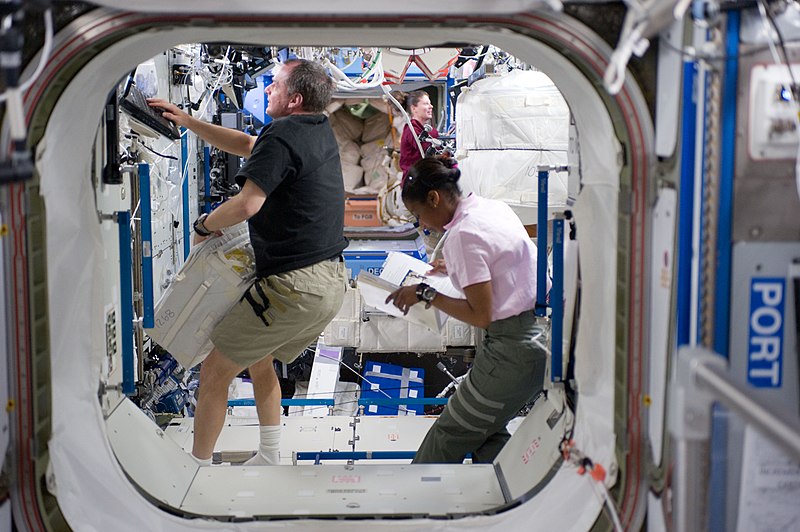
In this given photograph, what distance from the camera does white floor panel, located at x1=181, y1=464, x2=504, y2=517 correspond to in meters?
3.60

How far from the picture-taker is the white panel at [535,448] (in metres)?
3.64

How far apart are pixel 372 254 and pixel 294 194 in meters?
4.94

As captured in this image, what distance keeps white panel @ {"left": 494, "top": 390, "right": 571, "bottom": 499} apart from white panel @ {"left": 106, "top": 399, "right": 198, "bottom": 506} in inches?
59.2

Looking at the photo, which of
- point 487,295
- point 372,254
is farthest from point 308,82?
point 372,254

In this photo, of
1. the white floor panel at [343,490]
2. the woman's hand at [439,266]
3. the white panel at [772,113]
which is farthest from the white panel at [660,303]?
the woman's hand at [439,266]

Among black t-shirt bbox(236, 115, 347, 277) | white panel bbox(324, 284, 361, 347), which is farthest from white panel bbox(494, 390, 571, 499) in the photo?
white panel bbox(324, 284, 361, 347)

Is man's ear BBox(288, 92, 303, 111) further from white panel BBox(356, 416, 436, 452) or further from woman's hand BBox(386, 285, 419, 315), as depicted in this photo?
white panel BBox(356, 416, 436, 452)

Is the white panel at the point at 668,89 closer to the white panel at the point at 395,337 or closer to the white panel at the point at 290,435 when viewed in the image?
the white panel at the point at 290,435

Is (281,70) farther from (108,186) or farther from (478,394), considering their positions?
(478,394)

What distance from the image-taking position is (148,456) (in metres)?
3.83

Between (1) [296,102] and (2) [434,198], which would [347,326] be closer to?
(1) [296,102]

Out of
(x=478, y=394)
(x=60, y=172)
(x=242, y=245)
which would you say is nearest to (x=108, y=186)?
(x=60, y=172)

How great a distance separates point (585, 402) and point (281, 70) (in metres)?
2.50

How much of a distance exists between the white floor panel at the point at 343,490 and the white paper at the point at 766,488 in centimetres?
135
